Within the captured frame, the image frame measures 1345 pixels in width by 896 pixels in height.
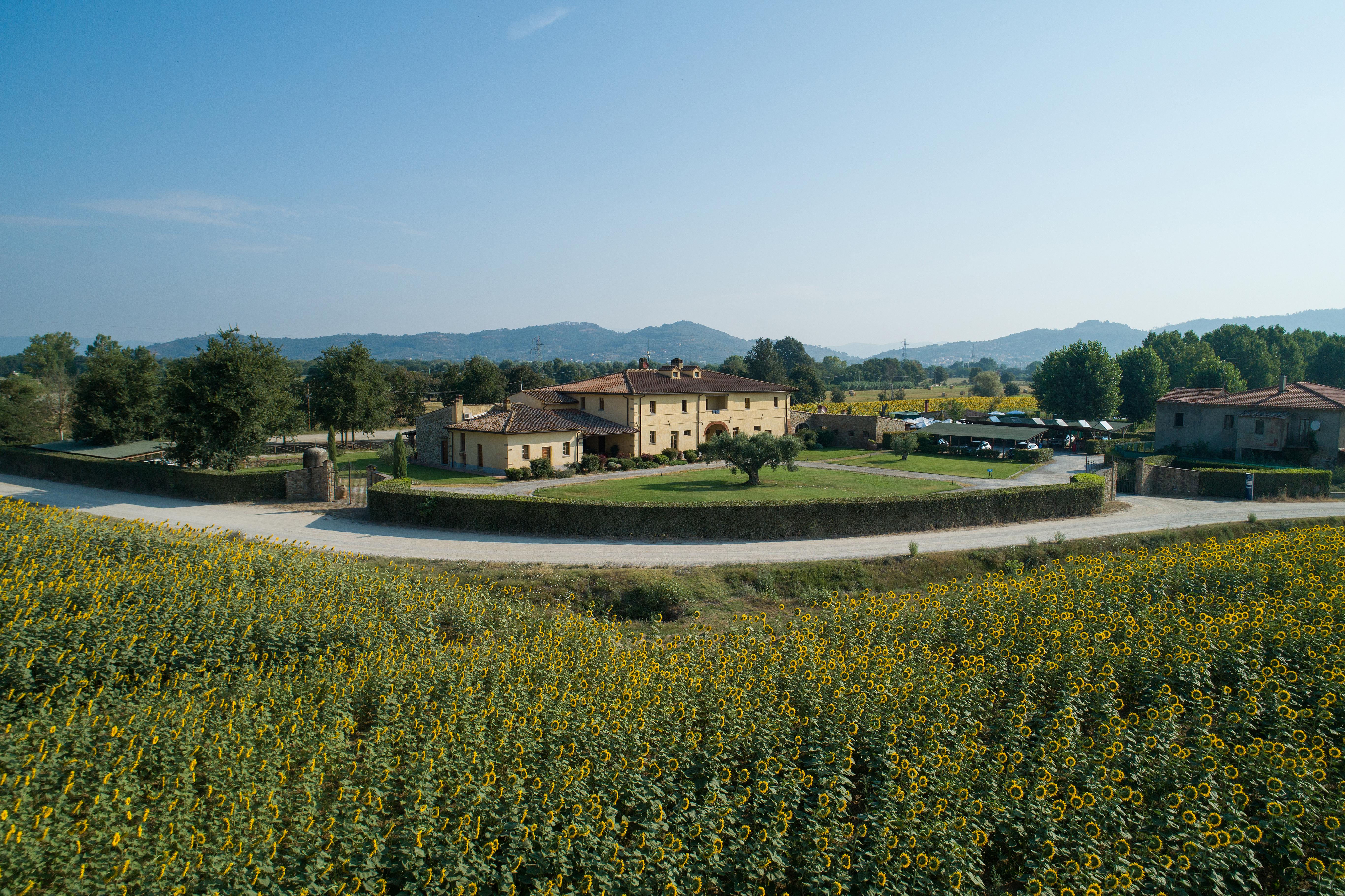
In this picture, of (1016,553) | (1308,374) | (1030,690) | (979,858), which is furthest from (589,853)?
(1308,374)

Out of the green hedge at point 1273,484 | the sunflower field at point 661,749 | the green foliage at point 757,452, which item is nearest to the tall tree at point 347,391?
the green foliage at point 757,452

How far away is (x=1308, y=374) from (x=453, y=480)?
342 ft

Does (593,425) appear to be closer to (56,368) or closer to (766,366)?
(766,366)

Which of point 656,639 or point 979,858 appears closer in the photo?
point 979,858

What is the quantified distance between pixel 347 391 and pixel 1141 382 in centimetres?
7244

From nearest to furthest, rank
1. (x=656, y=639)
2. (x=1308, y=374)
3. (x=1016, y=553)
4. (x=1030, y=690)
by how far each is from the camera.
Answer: (x=1030, y=690), (x=656, y=639), (x=1016, y=553), (x=1308, y=374)

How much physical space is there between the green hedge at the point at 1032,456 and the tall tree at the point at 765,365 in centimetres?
4717

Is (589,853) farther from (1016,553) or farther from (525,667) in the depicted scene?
(1016,553)

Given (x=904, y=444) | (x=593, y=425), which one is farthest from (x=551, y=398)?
(x=904, y=444)

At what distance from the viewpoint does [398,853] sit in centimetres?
707

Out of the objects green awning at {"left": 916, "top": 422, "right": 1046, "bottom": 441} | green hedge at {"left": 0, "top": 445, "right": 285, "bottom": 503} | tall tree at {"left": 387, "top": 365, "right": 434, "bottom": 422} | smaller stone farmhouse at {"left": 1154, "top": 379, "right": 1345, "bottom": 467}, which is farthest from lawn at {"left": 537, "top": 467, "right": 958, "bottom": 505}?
tall tree at {"left": 387, "top": 365, "right": 434, "bottom": 422}

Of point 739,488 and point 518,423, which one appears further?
point 518,423

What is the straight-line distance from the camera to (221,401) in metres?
34.9

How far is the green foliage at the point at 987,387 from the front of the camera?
383 ft
